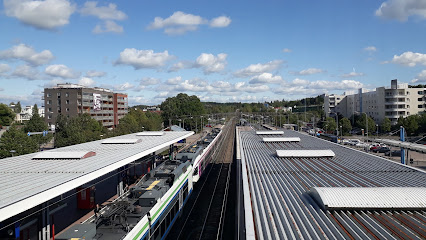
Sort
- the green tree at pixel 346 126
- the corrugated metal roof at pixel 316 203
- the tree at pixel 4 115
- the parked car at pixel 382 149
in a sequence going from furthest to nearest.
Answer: the tree at pixel 4 115, the green tree at pixel 346 126, the parked car at pixel 382 149, the corrugated metal roof at pixel 316 203

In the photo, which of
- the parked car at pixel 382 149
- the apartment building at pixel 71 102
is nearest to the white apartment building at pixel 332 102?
the parked car at pixel 382 149

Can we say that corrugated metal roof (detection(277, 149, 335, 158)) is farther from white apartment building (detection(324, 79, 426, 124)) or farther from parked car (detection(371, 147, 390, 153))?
white apartment building (detection(324, 79, 426, 124))

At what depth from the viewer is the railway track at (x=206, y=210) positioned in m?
16.6

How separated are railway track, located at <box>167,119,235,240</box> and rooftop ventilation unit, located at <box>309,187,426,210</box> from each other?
773 cm

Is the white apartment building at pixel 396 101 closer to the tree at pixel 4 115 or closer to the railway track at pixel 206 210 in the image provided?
the railway track at pixel 206 210

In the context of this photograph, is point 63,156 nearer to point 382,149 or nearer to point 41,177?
point 41,177

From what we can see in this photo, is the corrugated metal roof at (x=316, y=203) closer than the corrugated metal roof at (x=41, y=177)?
Yes

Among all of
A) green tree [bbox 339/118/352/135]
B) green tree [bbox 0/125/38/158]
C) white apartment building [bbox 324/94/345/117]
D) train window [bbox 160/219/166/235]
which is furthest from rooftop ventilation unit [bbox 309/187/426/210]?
white apartment building [bbox 324/94/345/117]

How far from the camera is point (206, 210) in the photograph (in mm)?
20469

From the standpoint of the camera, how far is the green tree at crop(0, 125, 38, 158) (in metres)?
31.9

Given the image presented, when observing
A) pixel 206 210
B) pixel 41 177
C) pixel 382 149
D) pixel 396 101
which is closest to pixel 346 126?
pixel 396 101

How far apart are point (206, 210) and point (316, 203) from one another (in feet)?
39.4

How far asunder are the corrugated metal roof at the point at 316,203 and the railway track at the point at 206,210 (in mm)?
4585

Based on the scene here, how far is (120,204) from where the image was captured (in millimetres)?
12523
